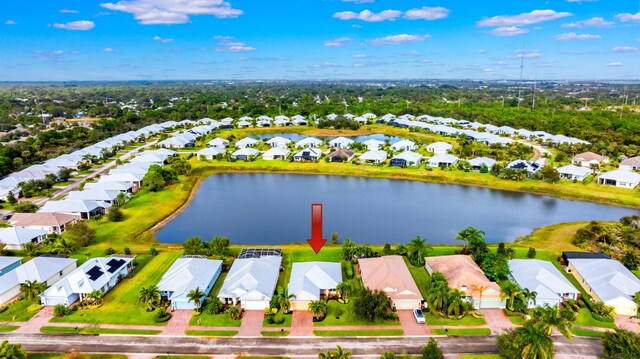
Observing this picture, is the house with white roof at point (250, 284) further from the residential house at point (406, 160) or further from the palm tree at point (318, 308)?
the residential house at point (406, 160)

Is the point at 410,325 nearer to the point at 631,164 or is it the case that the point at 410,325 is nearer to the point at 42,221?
the point at 42,221

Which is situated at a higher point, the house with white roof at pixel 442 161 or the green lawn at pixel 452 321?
the house with white roof at pixel 442 161

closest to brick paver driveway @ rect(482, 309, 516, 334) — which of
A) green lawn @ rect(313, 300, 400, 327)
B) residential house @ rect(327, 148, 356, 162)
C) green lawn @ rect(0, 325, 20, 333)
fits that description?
green lawn @ rect(313, 300, 400, 327)

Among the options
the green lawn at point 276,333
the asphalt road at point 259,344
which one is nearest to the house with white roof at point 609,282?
the asphalt road at point 259,344

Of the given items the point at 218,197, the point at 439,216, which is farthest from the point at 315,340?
the point at 218,197

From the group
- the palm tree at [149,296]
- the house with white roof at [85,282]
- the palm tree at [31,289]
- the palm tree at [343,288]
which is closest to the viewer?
the palm tree at [149,296]

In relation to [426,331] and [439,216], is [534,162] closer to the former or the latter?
[439,216]
